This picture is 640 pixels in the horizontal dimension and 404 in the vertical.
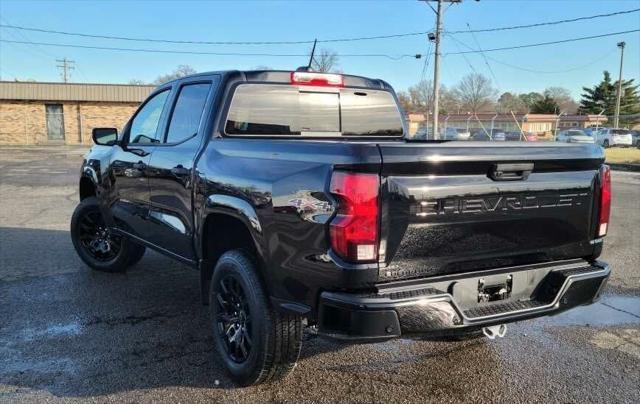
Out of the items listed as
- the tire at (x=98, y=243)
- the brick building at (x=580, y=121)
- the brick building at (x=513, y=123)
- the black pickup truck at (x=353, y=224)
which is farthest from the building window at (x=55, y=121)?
the brick building at (x=580, y=121)

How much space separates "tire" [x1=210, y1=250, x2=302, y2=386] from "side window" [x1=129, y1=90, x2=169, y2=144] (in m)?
1.68

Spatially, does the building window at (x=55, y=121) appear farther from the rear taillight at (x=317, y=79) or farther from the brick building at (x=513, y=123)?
the rear taillight at (x=317, y=79)

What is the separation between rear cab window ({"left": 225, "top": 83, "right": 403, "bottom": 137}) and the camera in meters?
4.12

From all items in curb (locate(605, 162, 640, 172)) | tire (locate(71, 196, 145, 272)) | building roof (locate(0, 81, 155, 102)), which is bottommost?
curb (locate(605, 162, 640, 172))

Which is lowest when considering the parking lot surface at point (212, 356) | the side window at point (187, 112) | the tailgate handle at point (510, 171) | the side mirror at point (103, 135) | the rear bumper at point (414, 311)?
the parking lot surface at point (212, 356)

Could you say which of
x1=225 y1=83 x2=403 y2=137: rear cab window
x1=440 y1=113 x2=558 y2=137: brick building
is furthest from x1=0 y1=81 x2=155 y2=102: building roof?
x1=225 y1=83 x2=403 y2=137: rear cab window

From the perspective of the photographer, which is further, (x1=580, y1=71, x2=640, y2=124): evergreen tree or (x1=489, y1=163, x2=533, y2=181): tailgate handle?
(x1=580, y1=71, x2=640, y2=124): evergreen tree

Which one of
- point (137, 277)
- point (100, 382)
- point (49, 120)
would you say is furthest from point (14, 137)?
point (100, 382)

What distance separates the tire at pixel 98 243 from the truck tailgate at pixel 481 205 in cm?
400

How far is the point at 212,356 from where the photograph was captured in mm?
3982

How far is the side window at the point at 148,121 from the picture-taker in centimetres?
486

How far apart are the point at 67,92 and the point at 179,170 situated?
3749 cm

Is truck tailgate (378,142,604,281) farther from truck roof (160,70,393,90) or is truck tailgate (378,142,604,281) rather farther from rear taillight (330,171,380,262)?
truck roof (160,70,393,90)

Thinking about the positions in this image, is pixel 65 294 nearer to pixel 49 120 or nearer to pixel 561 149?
pixel 561 149
